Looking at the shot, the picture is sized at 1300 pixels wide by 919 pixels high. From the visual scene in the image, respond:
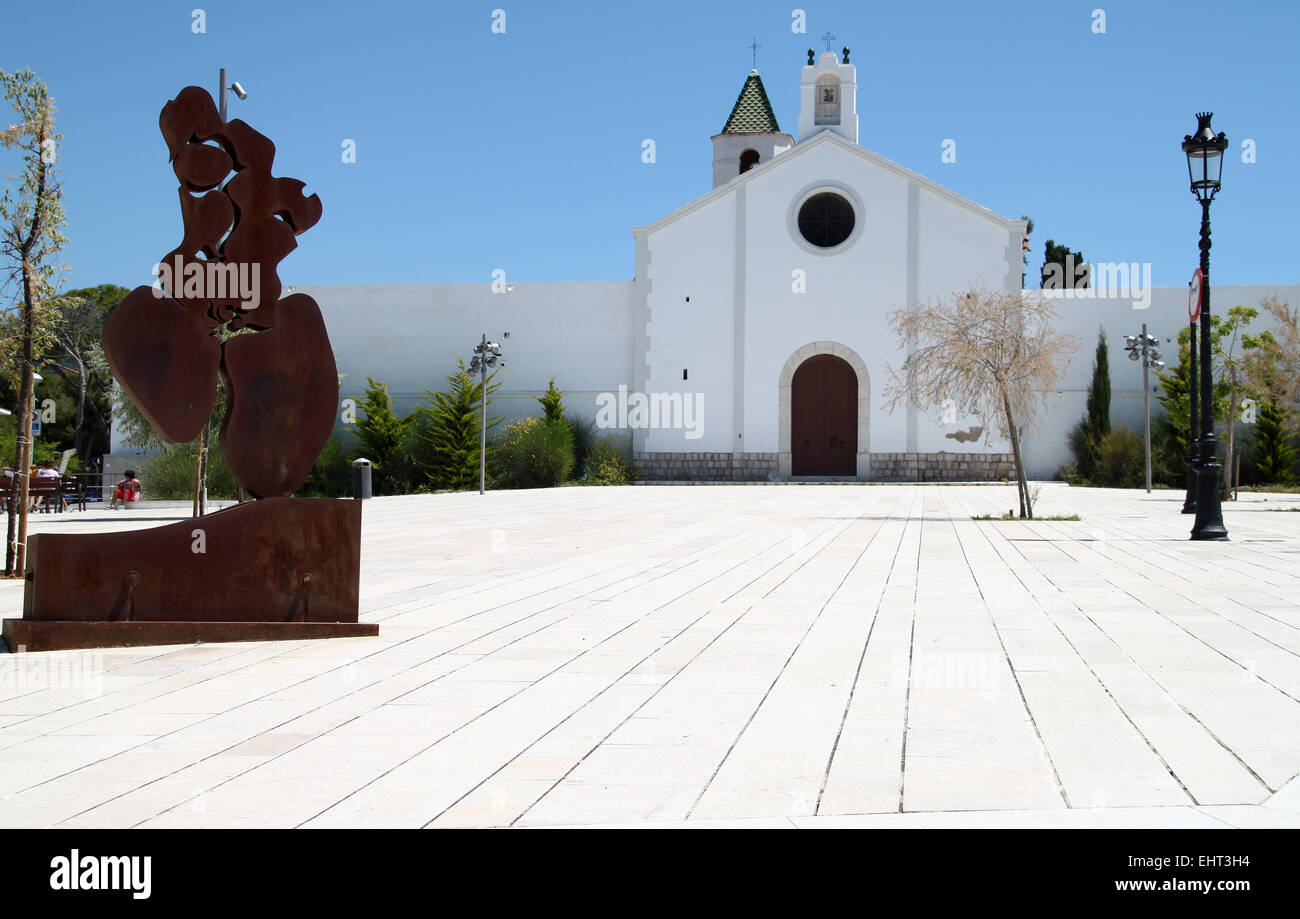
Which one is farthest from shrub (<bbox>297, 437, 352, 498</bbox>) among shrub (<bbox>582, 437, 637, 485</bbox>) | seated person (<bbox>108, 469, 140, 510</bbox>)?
seated person (<bbox>108, 469, 140, 510</bbox>)

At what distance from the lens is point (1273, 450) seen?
29.5 m

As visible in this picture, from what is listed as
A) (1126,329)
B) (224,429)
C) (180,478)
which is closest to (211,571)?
(224,429)

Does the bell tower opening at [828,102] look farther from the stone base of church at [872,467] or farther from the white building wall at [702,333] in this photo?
the stone base of church at [872,467]

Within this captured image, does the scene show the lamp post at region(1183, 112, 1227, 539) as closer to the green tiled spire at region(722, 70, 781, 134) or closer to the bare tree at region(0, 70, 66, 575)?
the bare tree at region(0, 70, 66, 575)

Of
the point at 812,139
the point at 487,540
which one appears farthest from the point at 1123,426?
the point at 487,540

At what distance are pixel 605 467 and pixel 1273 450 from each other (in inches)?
676

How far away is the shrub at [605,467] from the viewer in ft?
99.5

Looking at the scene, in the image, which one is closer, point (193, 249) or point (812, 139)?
point (193, 249)

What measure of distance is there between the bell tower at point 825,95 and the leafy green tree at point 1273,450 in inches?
570

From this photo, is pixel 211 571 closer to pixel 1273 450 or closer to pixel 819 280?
pixel 819 280

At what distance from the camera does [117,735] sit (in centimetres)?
418

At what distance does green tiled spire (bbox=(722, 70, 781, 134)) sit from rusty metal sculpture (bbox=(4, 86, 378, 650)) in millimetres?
38697
